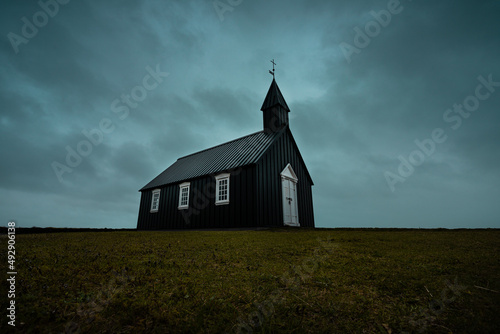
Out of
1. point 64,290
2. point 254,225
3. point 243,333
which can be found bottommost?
point 243,333

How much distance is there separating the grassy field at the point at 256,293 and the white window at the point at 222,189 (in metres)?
9.84

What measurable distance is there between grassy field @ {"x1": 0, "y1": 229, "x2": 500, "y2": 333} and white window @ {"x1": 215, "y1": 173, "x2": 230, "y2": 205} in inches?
387

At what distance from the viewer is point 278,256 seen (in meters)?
4.52

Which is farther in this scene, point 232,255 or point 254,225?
point 254,225

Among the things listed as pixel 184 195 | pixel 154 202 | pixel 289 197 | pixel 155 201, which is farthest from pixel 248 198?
pixel 154 202

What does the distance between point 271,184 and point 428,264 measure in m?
10.5

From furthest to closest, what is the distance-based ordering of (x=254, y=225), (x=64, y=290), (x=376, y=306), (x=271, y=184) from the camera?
(x=271, y=184) → (x=254, y=225) → (x=64, y=290) → (x=376, y=306)

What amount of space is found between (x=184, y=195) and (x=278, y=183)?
7.23 meters

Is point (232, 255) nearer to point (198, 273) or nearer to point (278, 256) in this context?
point (278, 256)

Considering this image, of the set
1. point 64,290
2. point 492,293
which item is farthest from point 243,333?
point 492,293

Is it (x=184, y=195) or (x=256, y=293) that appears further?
(x=184, y=195)

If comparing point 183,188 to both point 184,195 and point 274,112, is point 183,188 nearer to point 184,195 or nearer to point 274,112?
point 184,195

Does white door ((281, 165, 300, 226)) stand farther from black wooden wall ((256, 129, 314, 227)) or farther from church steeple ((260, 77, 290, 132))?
church steeple ((260, 77, 290, 132))

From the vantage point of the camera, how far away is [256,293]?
2770mm
